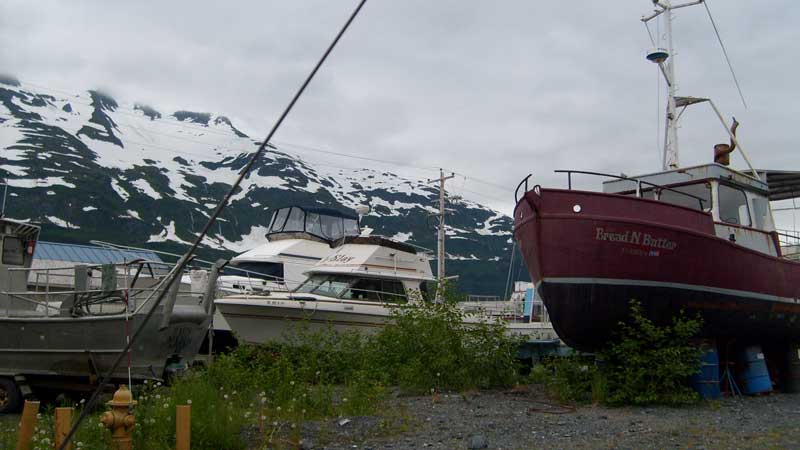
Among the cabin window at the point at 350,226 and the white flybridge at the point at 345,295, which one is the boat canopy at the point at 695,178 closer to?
the white flybridge at the point at 345,295

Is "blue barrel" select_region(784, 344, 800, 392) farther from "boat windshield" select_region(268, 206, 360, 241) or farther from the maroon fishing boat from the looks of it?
"boat windshield" select_region(268, 206, 360, 241)

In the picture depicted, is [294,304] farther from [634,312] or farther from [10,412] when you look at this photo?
[634,312]

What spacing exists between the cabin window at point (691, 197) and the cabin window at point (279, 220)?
1369 centimetres

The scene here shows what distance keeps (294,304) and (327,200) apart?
90065mm

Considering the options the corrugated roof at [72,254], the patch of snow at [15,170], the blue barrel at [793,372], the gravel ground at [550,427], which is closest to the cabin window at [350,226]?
the corrugated roof at [72,254]

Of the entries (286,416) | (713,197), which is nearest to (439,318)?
(286,416)

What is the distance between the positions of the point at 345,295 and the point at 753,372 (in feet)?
26.2

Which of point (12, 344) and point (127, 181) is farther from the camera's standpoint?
point (127, 181)

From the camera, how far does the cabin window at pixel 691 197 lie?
10368 mm

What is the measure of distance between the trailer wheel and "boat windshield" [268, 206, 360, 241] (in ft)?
42.0

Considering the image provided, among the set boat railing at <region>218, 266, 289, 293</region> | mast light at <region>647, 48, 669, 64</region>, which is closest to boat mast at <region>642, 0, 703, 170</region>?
mast light at <region>647, 48, 669, 64</region>

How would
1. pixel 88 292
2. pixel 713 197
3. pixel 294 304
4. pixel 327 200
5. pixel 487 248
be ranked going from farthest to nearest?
pixel 487 248 < pixel 327 200 < pixel 294 304 < pixel 713 197 < pixel 88 292

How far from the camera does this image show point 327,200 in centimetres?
10281

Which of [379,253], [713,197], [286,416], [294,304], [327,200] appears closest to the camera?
[286,416]
